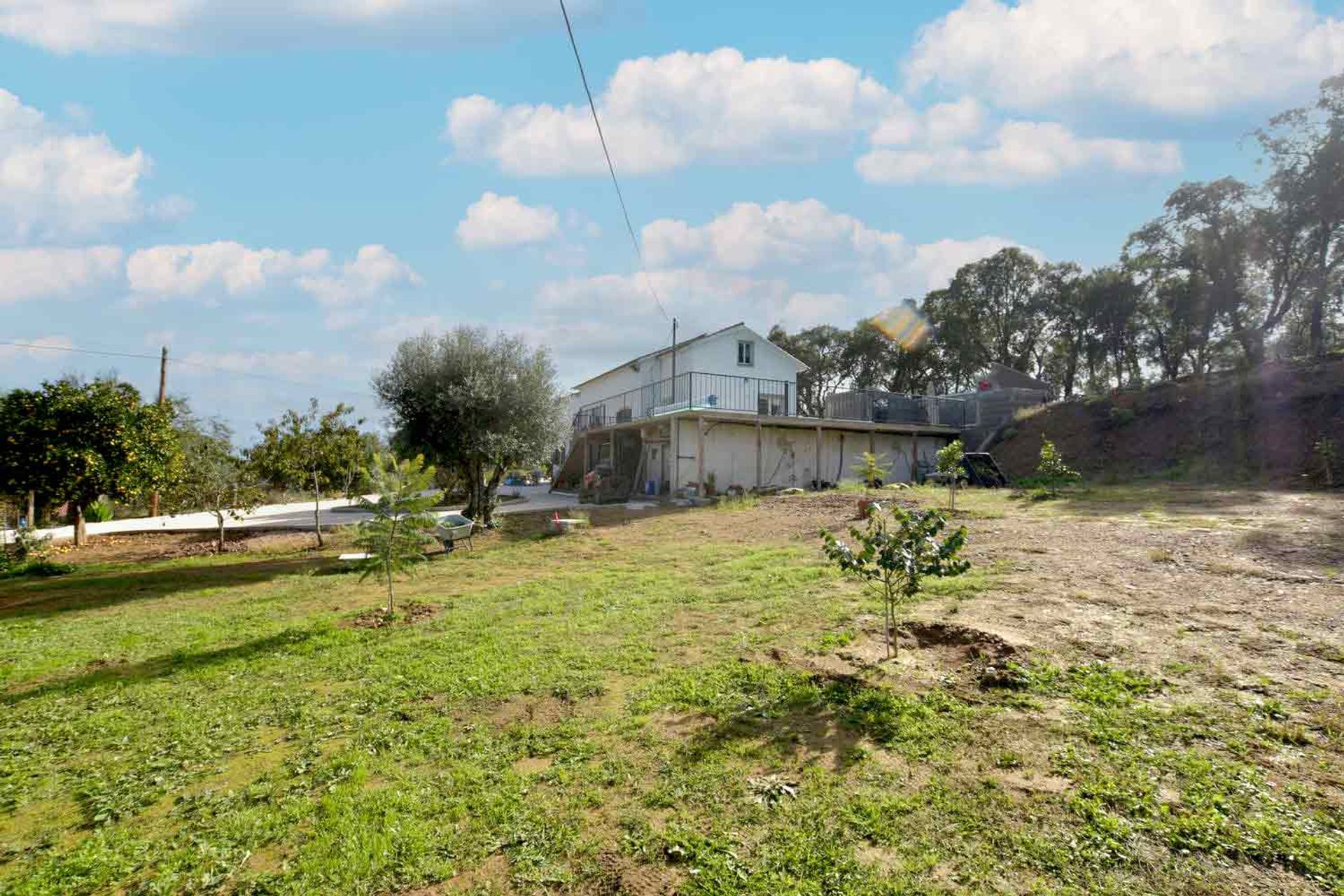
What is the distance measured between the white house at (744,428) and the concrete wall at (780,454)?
3 centimetres

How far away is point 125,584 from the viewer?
11.1 meters

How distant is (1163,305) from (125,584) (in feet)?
126

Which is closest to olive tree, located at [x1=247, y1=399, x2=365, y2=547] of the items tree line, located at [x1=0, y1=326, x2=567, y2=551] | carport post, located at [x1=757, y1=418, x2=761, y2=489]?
tree line, located at [x1=0, y1=326, x2=567, y2=551]

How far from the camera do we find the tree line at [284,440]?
13445 mm

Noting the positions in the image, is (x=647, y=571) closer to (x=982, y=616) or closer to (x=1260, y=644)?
(x=982, y=616)

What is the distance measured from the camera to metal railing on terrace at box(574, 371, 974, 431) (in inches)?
913

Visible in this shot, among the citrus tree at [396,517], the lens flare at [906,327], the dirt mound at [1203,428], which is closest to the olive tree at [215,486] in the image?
the citrus tree at [396,517]

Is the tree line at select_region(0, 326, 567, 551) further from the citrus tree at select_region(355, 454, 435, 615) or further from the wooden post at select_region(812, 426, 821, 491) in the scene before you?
the wooden post at select_region(812, 426, 821, 491)

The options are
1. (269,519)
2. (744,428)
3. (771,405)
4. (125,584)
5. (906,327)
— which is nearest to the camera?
(125,584)

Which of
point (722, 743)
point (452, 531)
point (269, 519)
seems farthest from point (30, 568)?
point (722, 743)

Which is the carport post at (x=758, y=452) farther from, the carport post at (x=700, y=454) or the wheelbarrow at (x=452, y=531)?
the wheelbarrow at (x=452, y=531)

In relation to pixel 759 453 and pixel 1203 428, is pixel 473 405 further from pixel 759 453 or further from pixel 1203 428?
pixel 1203 428

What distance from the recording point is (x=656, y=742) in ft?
12.9

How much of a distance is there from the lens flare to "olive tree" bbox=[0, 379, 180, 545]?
3505 cm
